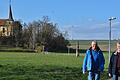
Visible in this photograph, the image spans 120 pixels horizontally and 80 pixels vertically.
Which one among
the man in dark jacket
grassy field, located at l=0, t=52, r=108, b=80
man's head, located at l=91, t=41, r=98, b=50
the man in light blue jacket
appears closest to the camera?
the man in dark jacket

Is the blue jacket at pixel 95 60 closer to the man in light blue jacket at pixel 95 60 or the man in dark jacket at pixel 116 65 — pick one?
the man in light blue jacket at pixel 95 60

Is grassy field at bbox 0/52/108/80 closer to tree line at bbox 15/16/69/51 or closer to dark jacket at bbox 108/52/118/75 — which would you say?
dark jacket at bbox 108/52/118/75

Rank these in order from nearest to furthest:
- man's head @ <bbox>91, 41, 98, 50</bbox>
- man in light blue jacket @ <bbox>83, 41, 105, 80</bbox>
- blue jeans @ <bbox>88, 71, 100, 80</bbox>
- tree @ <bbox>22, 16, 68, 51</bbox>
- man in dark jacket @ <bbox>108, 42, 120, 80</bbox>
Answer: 1. man in dark jacket @ <bbox>108, 42, 120, 80</bbox>
2. man's head @ <bbox>91, 41, 98, 50</bbox>
3. man in light blue jacket @ <bbox>83, 41, 105, 80</bbox>
4. blue jeans @ <bbox>88, 71, 100, 80</bbox>
5. tree @ <bbox>22, 16, 68, 51</bbox>

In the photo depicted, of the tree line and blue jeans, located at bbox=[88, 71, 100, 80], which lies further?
the tree line

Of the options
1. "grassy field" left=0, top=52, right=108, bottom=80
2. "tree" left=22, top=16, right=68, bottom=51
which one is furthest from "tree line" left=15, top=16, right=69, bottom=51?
"grassy field" left=0, top=52, right=108, bottom=80

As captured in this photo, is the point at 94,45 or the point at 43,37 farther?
the point at 43,37

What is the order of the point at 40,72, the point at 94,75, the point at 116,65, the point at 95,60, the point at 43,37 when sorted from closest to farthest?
the point at 116,65
the point at 95,60
the point at 94,75
the point at 40,72
the point at 43,37

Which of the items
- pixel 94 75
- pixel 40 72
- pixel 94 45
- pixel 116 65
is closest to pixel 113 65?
pixel 116 65

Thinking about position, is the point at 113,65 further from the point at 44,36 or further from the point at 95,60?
the point at 44,36

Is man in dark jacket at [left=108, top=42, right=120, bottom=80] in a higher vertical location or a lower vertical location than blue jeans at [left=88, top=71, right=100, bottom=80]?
higher

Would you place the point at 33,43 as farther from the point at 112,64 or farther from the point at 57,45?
the point at 112,64

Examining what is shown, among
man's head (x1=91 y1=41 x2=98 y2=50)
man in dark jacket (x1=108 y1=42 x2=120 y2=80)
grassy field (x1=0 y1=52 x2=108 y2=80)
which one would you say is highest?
man's head (x1=91 y1=41 x2=98 y2=50)

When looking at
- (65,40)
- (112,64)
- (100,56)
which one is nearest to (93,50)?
(100,56)

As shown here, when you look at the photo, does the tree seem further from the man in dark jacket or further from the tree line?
the man in dark jacket
